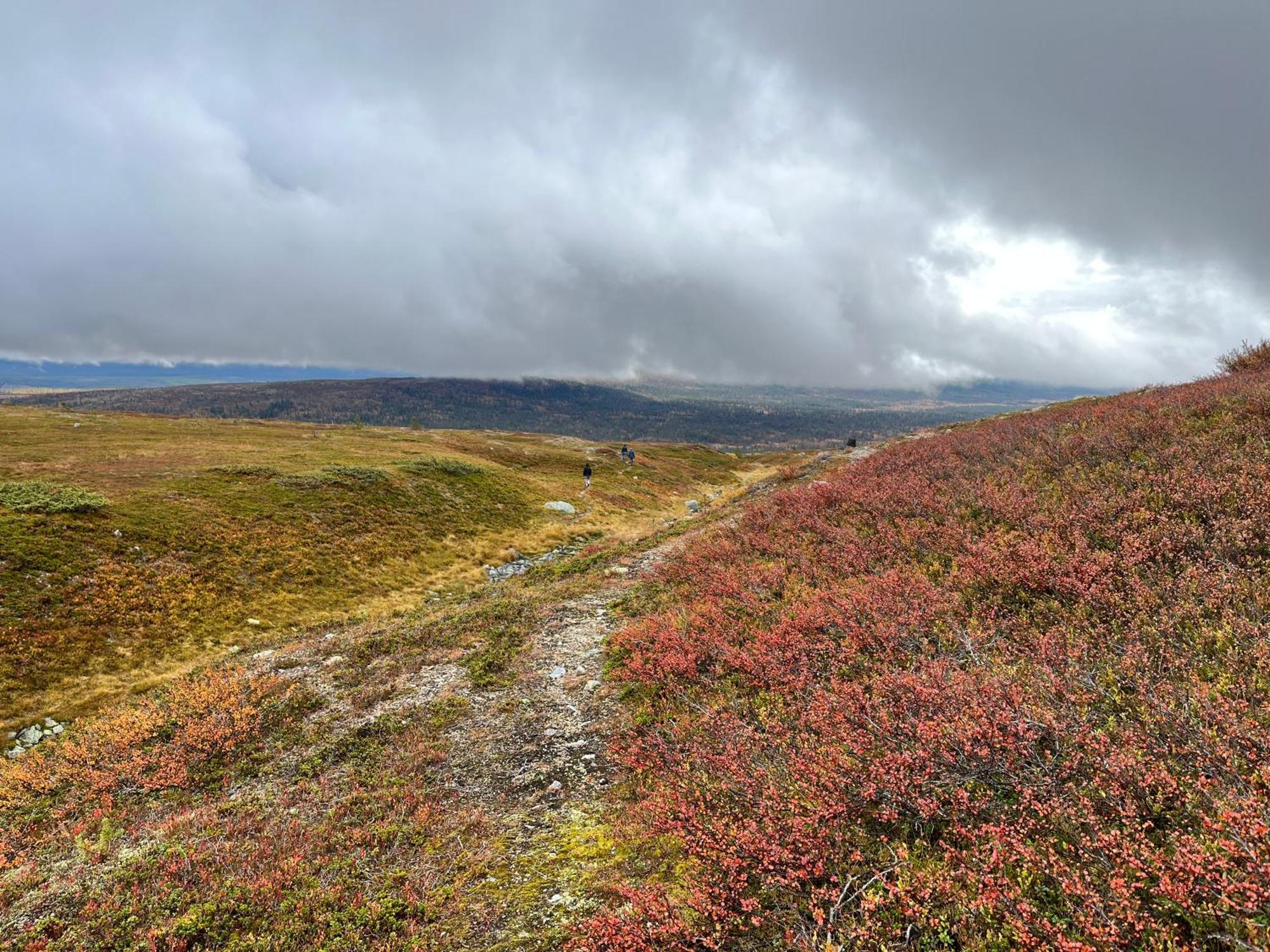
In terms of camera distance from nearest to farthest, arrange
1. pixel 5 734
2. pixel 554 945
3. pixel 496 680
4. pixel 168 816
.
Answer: pixel 554 945 → pixel 168 816 → pixel 496 680 → pixel 5 734

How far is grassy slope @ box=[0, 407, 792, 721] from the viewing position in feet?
62.3

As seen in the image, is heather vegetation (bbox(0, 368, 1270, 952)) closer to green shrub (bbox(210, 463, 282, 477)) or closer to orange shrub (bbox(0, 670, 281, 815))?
orange shrub (bbox(0, 670, 281, 815))

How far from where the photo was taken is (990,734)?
5672mm

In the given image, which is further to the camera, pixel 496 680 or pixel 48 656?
pixel 48 656

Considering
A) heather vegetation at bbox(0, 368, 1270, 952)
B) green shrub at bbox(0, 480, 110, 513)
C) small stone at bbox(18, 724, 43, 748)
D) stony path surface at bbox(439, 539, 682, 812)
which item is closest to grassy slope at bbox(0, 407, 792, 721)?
green shrub at bbox(0, 480, 110, 513)

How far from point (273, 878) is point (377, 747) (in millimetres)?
3474

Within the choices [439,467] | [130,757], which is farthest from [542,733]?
[439,467]

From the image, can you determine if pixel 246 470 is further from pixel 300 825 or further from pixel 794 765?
pixel 794 765

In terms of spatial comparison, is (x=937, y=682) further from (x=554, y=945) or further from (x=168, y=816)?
(x=168, y=816)

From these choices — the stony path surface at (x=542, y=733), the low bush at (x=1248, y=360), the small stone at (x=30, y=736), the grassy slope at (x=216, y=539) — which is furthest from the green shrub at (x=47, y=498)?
the low bush at (x=1248, y=360)

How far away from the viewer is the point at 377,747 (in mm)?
10047

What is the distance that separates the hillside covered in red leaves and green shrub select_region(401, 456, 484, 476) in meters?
37.8

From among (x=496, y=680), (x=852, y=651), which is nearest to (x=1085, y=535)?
(x=852, y=651)

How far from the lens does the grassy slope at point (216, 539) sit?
19.0 m
